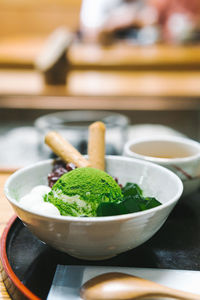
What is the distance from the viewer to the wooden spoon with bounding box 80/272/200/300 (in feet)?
1.88

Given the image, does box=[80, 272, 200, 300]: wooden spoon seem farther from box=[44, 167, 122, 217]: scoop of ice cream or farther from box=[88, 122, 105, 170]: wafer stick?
box=[88, 122, 105, 170]: wafer stick

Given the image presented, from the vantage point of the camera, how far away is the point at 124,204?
703 millimetres

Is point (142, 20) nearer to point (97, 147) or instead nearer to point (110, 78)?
point (110, 78)

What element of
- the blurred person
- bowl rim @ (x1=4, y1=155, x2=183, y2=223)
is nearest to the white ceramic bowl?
bowl rim @ (x1=4, y1=155, x2=183, y2=223)

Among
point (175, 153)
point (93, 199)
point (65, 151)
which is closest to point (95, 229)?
point (93, 199)

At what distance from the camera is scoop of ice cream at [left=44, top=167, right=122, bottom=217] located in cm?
76

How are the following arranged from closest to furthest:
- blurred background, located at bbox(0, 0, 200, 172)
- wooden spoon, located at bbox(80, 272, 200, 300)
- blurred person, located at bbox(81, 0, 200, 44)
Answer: wooden spoon, located at bbox(80, 272, 200, 300) → blurred background, located at bbox(0, 0, 200, 172) → blurred person, located at bbox(81, 0, 200, 44)

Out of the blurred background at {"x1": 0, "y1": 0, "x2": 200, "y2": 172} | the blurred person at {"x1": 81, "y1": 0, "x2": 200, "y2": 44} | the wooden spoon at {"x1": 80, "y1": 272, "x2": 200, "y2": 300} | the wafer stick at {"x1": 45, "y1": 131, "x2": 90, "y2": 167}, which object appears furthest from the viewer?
the blurred person at {"x1": 81, "y1": 0, "x2": 200, "y2": 44}

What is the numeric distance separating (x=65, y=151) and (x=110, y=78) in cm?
258

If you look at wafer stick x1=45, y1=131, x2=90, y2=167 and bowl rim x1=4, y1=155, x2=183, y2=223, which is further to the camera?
wafer stick x1=45, y1=131, x2=90, y2=167

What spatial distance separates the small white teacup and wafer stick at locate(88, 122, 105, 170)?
86 millimetres

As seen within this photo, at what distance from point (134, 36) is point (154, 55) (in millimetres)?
718

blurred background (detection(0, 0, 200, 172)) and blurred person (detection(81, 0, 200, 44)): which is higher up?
blurred person (detection(81, 0, 200, 44))

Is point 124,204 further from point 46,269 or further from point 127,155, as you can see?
point 127,155
